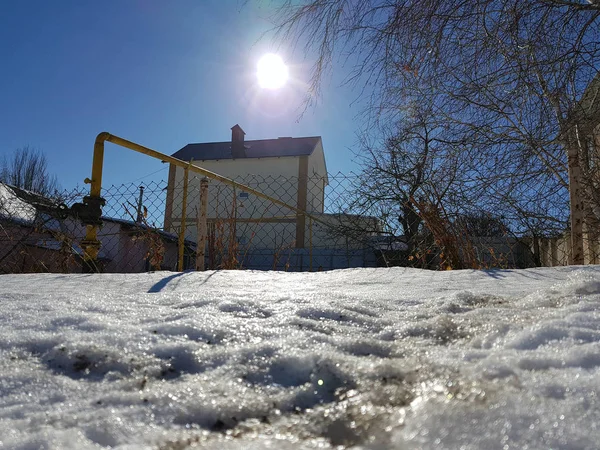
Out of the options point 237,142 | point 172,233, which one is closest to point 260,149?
point 237,142

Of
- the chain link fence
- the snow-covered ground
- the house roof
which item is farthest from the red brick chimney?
the snow-covered ground

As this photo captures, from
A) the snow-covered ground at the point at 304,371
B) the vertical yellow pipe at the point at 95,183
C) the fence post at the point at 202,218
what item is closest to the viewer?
the snow-covered ground at the point at 304,371

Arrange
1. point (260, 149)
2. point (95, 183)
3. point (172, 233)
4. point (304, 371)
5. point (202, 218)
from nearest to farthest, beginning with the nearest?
point (304, 371), point (95, 183), point (202, 218), point (172, 233), point (260, 149)

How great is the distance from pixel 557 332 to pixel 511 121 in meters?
2.78

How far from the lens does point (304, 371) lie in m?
0.83

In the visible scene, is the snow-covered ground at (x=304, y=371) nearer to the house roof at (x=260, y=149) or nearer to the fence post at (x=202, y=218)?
the fence post at (x=202, y=218)

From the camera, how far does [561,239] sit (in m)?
4.64

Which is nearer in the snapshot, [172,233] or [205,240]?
[205,240]

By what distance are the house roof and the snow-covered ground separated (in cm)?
1613

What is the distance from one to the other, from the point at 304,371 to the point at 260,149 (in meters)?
17.7

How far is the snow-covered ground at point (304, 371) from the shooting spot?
0.60 meters

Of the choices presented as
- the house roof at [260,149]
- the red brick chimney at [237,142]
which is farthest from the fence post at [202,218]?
the red brick chimney at [237,142]

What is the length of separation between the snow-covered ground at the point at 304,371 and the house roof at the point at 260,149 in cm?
1613

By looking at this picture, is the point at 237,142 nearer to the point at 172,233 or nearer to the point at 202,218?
the point at 172,233
